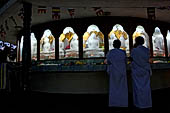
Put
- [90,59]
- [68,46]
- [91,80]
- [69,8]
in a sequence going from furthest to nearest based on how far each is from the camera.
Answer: [68,46], [90,59], [69,8], [91,80]

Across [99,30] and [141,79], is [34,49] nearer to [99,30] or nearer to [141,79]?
[99,30]

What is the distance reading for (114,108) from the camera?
150 inches

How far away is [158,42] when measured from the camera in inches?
346

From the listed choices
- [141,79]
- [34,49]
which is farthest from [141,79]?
[34,49]

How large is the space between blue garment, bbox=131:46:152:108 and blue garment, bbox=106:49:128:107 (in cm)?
27

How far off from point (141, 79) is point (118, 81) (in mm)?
562

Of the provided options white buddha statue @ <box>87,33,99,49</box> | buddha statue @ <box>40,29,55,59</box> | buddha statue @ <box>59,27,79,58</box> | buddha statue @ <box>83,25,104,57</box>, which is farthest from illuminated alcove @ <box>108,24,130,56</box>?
buddha statue @ <box>40,29,55,59</box>

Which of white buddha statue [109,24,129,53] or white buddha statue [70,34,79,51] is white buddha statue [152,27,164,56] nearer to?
white buddha statue [109,24,129,53]

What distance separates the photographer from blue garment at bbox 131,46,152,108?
3.51 m

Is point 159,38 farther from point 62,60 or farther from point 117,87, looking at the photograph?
point 117,87

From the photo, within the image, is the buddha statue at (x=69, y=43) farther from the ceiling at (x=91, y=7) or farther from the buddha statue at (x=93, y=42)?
the ceiling at (x=91, y=7)

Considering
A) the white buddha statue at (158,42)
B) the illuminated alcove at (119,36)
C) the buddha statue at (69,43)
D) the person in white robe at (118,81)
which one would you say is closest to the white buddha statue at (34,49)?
A: the buddha statue at (69,43)

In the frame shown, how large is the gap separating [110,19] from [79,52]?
2.54 meters

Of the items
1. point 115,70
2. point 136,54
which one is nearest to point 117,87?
point 115,70
